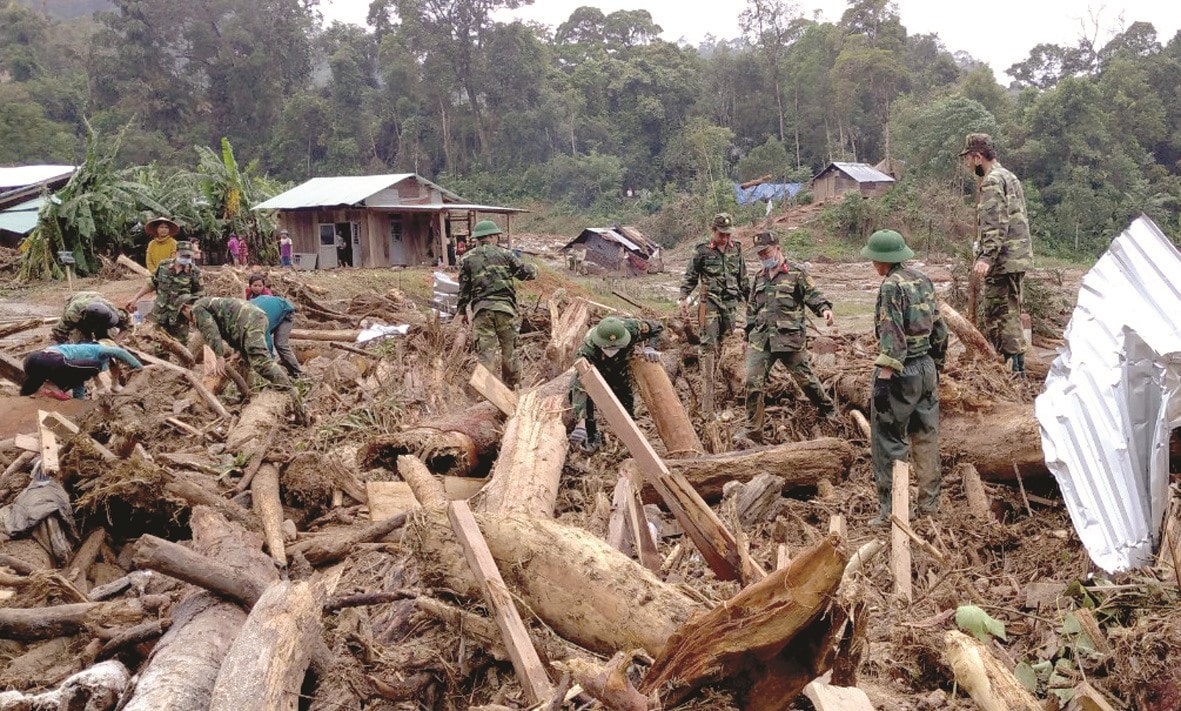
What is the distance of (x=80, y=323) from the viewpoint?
7.32 meters

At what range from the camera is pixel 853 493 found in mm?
5750

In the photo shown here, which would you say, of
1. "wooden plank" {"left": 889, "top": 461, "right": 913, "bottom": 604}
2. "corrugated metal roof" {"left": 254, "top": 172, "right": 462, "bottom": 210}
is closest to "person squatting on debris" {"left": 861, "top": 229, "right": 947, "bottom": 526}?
"wooden plank" {"left": 889, "top": 461, "right": 913, "bottom": 604}

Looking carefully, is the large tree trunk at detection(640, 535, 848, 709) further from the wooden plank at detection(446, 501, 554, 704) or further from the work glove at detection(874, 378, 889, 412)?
the work glove at detection(874, 378, 889, 412)

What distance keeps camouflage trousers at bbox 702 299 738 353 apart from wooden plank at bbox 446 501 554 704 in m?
4.96

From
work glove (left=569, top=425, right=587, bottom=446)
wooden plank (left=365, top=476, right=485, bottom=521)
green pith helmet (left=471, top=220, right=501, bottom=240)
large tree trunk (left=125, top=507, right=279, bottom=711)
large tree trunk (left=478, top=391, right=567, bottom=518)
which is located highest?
green pith helmet (left=471, top=220, right=501, bottom=240)

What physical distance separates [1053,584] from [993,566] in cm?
79

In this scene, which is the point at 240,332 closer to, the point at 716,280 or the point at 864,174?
the point at 716,280

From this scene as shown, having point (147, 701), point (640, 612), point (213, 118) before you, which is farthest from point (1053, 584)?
point (213, 118)

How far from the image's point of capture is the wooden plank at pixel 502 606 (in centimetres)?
280

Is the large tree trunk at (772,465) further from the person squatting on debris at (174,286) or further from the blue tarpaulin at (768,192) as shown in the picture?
the blue tarpaulin at (768,192)

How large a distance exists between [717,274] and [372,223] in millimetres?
19177

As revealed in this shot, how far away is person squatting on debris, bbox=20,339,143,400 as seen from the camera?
6363mm

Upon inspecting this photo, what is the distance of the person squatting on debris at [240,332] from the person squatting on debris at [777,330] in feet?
13.4

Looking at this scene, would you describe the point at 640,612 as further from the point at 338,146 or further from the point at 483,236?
the point at 338,146
